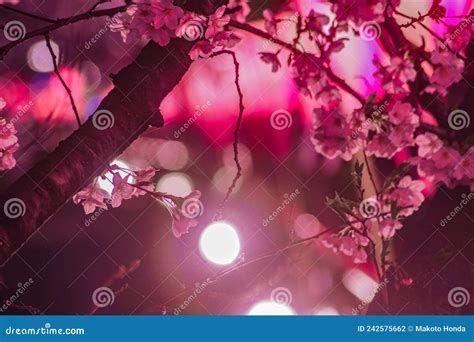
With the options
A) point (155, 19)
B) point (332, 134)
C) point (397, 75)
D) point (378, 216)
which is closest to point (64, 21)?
point (155, 19)

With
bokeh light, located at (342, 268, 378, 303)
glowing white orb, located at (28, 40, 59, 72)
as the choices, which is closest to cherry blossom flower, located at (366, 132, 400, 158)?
bokeh light, located at (342, 268, 378, 303)

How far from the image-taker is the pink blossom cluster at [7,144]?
156 cm

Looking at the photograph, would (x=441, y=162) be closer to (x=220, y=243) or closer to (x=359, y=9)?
(x=359, y=9)

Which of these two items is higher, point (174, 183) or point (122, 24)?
point (122, 24)

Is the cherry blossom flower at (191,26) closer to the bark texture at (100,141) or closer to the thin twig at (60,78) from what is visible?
the bark texture at (100,141)

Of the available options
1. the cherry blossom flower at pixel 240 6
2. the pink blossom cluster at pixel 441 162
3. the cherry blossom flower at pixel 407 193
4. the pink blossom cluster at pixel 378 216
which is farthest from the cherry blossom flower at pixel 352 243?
the cherry blossom flower at pixel 240 6

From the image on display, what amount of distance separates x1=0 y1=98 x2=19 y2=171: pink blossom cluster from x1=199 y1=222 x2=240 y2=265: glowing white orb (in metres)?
0.60

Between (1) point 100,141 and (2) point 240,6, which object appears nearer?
(1) point 100,141

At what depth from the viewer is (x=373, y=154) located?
1.59m

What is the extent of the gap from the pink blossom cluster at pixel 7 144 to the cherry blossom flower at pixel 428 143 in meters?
1.17

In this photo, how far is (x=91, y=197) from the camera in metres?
1.56

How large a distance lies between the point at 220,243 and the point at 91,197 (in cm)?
40

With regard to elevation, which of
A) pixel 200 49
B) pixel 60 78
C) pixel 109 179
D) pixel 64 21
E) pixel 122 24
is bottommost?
pixel 109 179
